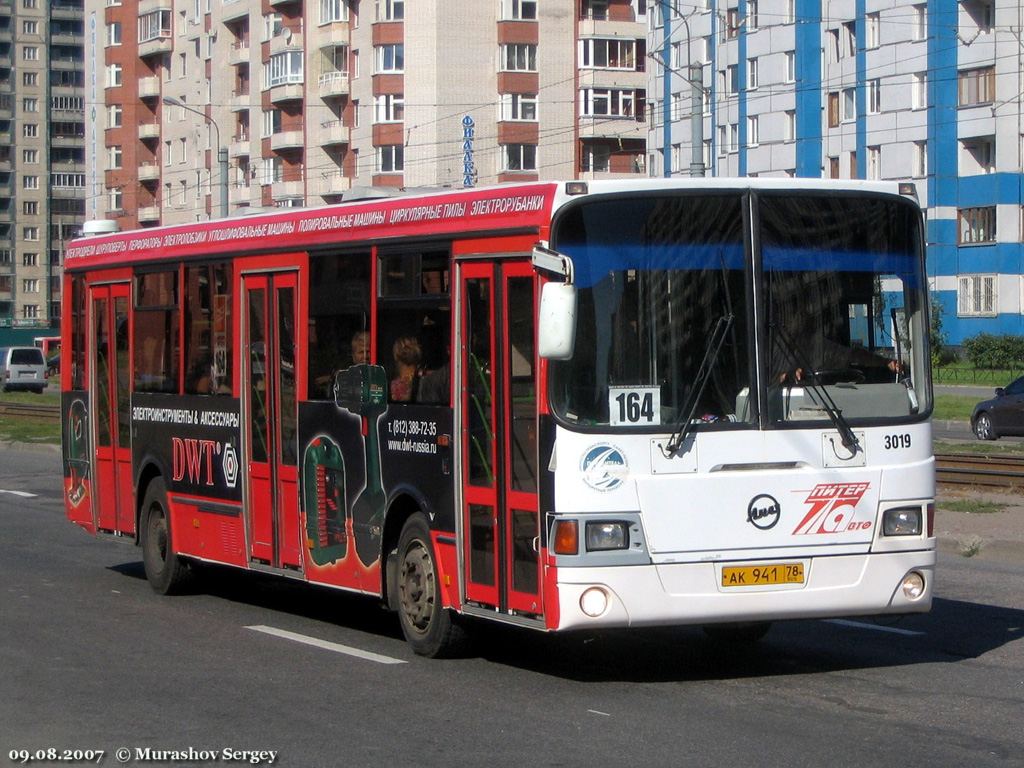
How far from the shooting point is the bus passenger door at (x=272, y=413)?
12.1 m

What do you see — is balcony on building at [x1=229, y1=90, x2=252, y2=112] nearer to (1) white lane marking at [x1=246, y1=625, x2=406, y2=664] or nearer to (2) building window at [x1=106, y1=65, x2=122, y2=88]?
(2) building window at [x1=106, y1=65, x2=122, y2=88]

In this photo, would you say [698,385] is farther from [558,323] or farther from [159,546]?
[159,546]

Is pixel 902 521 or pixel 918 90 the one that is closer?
pixel 902 521

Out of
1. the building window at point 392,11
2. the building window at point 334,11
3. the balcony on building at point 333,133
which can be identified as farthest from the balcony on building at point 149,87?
the building window at point 392,11

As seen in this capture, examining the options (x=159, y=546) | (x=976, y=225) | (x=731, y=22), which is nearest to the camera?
(x=159, y=546)

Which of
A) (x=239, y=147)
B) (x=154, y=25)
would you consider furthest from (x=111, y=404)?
(x=154, y=25)

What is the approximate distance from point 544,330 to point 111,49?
9958 centimetres

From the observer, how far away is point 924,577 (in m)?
9.70

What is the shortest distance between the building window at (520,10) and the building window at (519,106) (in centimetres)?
344

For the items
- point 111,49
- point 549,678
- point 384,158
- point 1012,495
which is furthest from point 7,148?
point 549,678

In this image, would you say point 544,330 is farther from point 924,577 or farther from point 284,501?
point 284,501

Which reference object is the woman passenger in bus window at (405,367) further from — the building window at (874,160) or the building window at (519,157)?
the building window at (519,157)

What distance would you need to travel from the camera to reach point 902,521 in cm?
965

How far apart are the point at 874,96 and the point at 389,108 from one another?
22405 millimetres
